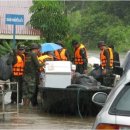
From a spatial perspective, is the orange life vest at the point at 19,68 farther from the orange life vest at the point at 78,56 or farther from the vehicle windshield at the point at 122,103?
the vehicle windshield at the point at 122,103

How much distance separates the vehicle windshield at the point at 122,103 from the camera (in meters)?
5.62

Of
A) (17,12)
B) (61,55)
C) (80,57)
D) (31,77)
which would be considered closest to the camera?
(31,77)

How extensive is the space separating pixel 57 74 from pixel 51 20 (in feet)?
51.5

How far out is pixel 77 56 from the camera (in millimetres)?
16953

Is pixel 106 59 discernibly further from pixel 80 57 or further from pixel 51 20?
pixel 51 20

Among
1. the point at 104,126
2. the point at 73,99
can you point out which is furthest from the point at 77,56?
the point at 104,126

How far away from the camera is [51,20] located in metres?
28.4

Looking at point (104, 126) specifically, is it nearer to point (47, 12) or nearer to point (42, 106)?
point (42, 106)

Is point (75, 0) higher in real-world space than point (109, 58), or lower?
higher

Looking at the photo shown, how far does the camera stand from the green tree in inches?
1122

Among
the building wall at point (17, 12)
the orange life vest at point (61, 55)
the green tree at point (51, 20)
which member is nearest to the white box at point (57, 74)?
the orange life vest at point (61, 55)

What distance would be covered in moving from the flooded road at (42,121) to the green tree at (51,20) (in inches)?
606

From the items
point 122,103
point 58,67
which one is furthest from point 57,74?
point 122,103

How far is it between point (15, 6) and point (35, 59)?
20796 mm
